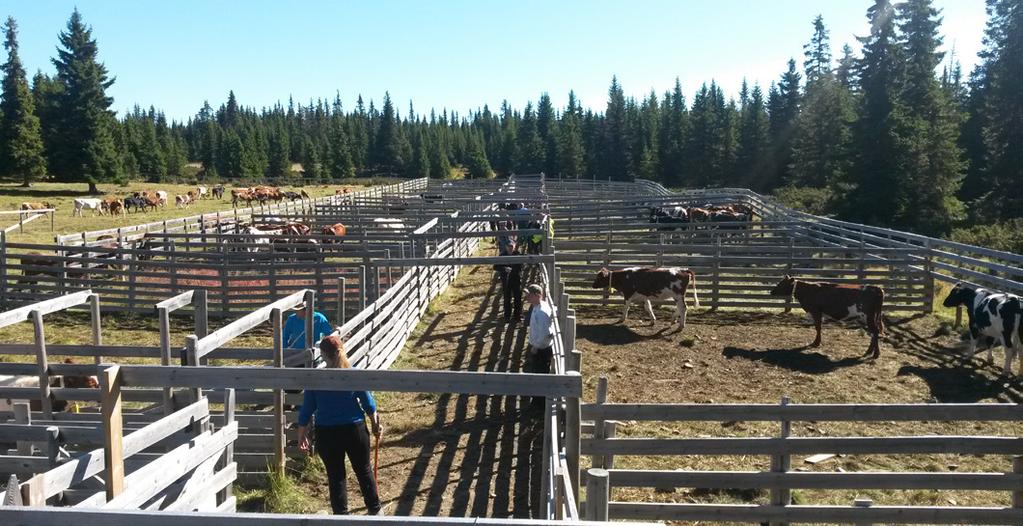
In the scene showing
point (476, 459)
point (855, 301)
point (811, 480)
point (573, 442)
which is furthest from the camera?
point (855, 301)

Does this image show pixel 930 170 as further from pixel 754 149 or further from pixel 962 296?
pixel 754 149

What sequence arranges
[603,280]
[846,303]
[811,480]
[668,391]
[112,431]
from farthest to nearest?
1. [603,280]
2. [846,303]
3. [668,391]
4. [811,480]
5. [112,431]

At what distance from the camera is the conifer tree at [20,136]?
177ft

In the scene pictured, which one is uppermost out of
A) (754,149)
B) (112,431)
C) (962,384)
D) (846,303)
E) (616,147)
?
(616,147)

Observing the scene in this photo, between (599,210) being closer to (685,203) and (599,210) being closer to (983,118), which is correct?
(685,203)

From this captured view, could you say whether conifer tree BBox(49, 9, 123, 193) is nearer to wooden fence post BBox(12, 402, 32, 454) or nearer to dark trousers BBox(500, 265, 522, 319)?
dark trousers BBox(500, 265, 522, 319)

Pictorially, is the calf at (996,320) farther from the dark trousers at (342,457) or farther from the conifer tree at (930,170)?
the conifer tree at (930,170)

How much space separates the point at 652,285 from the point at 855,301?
376 centimetres

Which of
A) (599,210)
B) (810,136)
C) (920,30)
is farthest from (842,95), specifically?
(599,210)

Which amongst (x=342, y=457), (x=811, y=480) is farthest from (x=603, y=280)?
→ (x=342, y=457)

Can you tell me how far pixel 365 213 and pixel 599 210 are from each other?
9547mm

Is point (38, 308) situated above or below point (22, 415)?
above

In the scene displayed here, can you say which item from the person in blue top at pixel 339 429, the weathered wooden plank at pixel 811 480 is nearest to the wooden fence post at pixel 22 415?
the person in blue top at pixel 339 429

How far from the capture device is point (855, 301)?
502 inches
